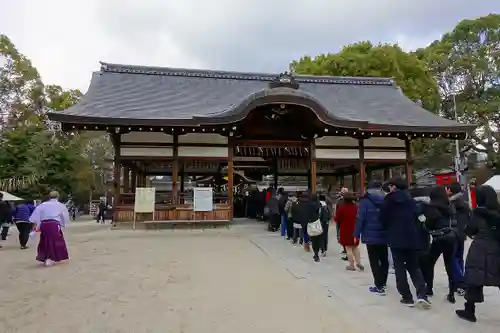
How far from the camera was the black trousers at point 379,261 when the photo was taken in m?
4.93

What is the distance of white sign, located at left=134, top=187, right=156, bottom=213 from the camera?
12.2 metres

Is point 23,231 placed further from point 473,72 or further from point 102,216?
point 473,72

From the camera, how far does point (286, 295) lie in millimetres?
4973

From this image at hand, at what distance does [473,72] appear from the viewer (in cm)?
2642

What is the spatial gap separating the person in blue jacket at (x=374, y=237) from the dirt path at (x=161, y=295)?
863 millimetres

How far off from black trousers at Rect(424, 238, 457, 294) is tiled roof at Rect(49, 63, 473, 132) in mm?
8785

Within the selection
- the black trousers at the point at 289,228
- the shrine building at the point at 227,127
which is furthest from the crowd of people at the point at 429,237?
the shrine building at the point at 227,127

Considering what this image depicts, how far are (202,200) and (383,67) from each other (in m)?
17.4

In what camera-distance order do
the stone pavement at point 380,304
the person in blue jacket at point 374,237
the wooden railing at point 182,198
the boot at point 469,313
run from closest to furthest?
1. the stone pavement at point 380,304
2. the boot at point 469,313
3. the person in blue jacket at point 374,237
4. the wooden railing at point 182,198

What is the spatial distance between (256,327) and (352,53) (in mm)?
24467

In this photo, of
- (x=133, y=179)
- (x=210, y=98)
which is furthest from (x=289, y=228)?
(x=133, y=179)

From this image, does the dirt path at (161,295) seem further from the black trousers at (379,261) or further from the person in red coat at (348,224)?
the person in red coat at (348,224)

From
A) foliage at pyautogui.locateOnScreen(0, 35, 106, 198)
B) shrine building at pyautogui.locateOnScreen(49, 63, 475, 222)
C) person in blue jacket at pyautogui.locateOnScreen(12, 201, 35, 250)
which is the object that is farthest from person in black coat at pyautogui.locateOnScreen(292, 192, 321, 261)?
foliage at pyautogui.locateOnScreen(0, 35, 106, 198)

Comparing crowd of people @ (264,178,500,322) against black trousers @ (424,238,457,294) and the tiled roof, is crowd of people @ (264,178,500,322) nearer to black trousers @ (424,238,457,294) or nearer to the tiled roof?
black trousers @ (424,238,457,294)
